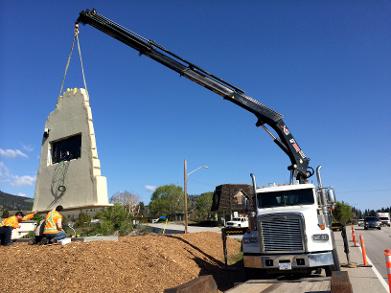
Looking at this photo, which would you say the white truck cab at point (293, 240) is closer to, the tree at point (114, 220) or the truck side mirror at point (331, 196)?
the truck side mirror at point (331, 196)

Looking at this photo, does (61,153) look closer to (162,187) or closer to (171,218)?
(171,218)

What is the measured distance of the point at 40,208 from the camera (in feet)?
46.9

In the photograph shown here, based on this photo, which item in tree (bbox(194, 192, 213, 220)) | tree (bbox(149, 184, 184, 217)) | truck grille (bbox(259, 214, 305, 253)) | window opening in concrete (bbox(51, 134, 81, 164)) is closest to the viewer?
truck grille (bbox(259, 214, 305, 253))

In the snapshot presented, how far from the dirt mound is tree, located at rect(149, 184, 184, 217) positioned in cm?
10290

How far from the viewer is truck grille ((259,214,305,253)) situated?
1039 cm

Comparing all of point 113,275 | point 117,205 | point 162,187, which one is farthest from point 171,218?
point 113,275

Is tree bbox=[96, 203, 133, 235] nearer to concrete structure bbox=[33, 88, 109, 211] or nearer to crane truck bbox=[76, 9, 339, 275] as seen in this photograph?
concrete structure bbox=[33, 88, 109, 211]

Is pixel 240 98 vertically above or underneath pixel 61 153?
above

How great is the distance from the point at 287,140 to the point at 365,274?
5913 millimetres

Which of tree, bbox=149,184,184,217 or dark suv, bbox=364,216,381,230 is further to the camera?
tree, bbox=149,184,184,217

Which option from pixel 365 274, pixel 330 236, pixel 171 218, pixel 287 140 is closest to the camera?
pixel 330 236

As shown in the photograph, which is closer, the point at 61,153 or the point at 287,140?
the point at 61,153

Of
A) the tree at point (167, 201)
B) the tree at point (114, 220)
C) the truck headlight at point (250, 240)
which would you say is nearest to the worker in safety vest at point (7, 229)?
the tree at point (114, 220)

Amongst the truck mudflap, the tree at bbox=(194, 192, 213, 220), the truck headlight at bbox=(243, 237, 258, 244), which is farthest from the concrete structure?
the tree at bbox=(194, 192, 213, 220)
